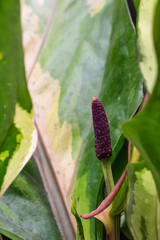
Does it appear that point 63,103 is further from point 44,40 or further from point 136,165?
point 136,165

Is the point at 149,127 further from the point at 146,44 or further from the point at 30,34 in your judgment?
the point at 30,34

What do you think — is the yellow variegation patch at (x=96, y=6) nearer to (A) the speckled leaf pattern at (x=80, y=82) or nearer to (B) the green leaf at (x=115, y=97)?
(A) the speckled leaf pattern at (x=80, y=82)

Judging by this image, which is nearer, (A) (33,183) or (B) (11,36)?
(B) (11,36)

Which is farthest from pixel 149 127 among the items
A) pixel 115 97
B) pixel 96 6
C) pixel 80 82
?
pixel 96 6

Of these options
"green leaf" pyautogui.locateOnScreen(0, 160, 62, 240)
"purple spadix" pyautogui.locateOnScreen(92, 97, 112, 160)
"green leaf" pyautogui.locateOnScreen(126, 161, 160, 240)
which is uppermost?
"purple spadix" pyautogui.locateOnScreen(92, 97, 112, 160)

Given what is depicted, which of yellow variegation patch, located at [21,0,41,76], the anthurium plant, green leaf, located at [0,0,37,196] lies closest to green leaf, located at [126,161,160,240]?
the anthurium plant

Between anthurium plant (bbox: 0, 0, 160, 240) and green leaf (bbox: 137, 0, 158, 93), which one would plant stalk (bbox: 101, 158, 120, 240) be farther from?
green leaf (bbox: 137, 0, 158, 93)

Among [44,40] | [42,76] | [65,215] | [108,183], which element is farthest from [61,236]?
[44,40]
